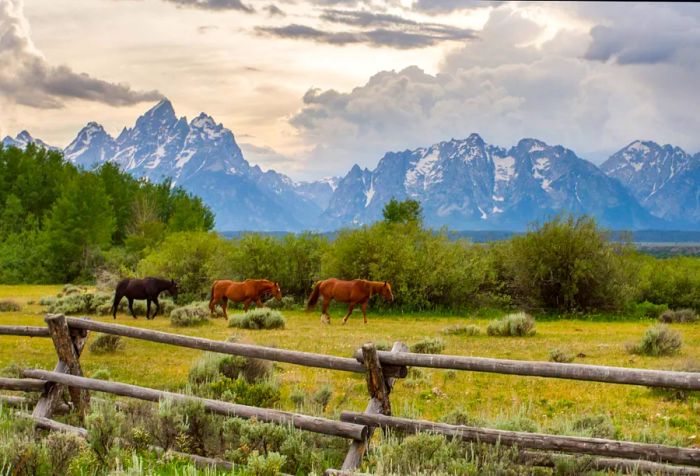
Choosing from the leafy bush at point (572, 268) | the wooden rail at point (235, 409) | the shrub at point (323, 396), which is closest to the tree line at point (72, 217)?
the leafy bush at point (572, 268)

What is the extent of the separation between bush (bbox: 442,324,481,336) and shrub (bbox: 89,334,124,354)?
416 inches

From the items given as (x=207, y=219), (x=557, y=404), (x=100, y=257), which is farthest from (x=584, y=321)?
(x=207, y=219)

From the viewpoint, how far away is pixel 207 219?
84688 millimetres

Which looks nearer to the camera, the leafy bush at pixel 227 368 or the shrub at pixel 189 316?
the leafy bush at pixel 227 368

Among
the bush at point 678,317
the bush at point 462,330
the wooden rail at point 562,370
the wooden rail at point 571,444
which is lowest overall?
the bush at point 678,317

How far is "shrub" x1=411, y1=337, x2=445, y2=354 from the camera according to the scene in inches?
631

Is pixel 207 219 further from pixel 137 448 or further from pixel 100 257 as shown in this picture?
pixel 137 448

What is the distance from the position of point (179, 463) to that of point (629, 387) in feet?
31.0

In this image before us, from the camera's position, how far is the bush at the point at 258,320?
22391mm

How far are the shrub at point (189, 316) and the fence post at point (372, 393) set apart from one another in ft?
54.8

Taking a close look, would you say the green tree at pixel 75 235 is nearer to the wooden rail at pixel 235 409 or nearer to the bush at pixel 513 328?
the bush at pixel 513 328

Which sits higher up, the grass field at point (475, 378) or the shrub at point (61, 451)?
the shrub at point (61, 451)

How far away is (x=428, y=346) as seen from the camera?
1617 centimetres

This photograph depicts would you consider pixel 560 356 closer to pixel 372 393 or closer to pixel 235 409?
pixel 372 393
